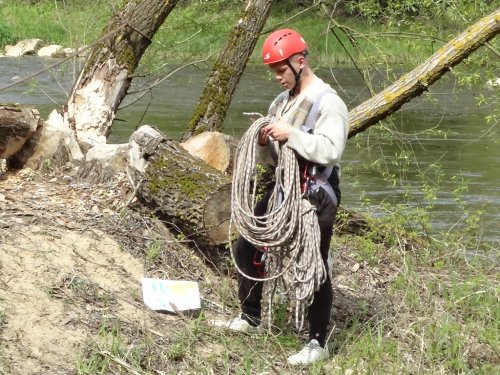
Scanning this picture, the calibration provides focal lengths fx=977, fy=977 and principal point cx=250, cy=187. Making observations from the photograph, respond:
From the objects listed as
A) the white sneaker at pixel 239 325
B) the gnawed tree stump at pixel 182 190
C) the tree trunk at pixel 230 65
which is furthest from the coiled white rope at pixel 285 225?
the tree trunk at pixel 230 65

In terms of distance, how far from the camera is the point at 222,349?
491 cm

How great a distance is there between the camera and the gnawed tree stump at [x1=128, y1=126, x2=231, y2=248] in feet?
19.2

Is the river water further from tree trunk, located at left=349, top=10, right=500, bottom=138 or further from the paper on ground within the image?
the paper on ground

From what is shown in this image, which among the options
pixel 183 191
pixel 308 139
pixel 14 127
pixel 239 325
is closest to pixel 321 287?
pixel 239 325

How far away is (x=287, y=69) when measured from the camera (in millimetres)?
4727

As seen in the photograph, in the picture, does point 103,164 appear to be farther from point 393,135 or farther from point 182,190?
point 393,135

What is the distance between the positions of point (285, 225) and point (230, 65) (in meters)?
3.30

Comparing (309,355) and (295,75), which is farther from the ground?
(295,75)

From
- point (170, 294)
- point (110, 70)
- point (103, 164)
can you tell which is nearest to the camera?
point (170, 294)

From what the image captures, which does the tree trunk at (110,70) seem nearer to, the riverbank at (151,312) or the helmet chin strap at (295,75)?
the riverbank at (151,312)

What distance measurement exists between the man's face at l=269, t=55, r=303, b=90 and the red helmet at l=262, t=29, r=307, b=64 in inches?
1.3

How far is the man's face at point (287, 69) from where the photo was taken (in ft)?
15.5

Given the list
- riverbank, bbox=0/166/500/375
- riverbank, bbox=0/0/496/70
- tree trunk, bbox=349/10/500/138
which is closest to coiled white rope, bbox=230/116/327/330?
riverbank, bbox=0/166/500/375

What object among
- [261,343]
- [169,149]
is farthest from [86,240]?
[261,343]
